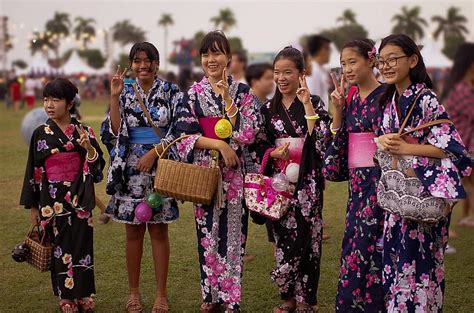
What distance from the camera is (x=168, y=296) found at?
16.1 feet

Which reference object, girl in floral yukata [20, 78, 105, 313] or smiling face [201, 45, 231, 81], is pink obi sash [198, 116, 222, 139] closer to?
smiling face [201, 45, 231, 81]

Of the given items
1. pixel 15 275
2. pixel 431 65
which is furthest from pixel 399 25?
pixel 15 275

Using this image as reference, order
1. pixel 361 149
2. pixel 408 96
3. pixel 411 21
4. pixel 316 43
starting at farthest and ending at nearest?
pixel 411 21 < pixel 316 43 < pixel 361 149 < pixel 408 96

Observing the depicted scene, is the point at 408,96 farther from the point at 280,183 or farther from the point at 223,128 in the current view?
the point at 223,128

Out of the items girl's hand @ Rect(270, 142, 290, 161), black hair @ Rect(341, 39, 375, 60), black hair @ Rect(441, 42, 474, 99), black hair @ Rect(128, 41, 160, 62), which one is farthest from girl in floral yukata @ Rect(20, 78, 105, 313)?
black hair @ Rect(441, 42, 474, 99)

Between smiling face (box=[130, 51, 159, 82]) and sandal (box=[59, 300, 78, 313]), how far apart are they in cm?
165

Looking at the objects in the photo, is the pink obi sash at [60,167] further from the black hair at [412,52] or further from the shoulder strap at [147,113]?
the black hair at [412,52]

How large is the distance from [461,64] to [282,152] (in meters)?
3.26

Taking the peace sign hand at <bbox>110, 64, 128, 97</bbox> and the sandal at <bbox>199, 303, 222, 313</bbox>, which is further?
the sandal at <bbox>199, 303, 222, 313</bbox>

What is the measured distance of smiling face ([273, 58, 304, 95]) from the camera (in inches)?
172

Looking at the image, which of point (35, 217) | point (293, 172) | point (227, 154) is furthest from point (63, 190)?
point (293, 172)

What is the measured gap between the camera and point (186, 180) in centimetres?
409

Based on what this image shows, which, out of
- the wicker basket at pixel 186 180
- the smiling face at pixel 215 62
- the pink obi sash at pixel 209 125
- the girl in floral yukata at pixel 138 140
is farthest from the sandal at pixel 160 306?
the smiling face at pixel 215 62

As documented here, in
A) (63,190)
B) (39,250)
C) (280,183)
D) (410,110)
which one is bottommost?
(39,250)
